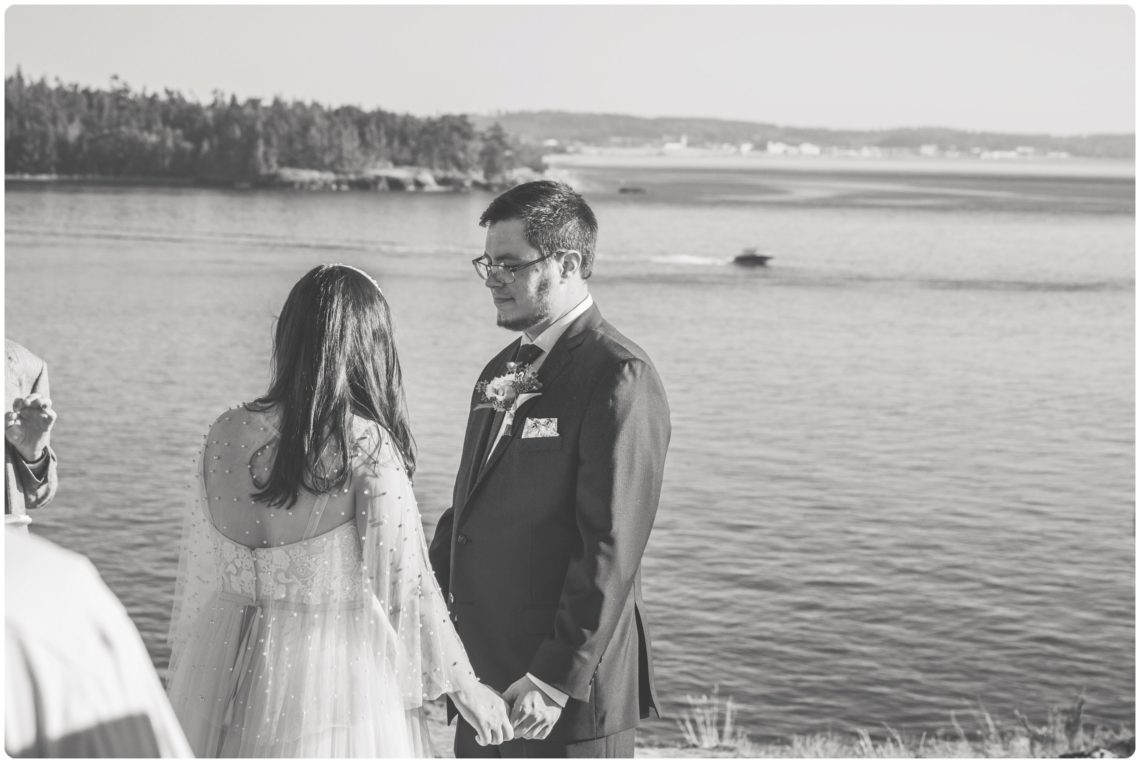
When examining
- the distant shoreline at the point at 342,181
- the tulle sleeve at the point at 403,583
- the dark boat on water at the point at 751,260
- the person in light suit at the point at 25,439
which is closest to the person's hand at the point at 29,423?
the person in light suit at the point at 25,439

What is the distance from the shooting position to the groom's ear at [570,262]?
321 cm

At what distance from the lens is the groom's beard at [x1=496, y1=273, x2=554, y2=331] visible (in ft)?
10.5

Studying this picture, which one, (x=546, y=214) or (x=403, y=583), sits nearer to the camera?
(x=403, y=583)

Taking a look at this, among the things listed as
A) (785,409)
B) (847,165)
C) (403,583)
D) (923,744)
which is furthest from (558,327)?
(847,165)

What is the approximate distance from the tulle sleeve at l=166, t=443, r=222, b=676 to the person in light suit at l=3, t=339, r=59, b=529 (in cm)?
68

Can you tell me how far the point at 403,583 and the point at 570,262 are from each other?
86 centimetres

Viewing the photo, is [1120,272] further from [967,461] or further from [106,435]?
[106,435]

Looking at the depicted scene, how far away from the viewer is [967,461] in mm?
35469

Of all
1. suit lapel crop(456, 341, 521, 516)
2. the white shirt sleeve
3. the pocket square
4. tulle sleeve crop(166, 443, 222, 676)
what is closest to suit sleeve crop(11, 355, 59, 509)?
tulle sleeve crop(166, 443, 222, 676)

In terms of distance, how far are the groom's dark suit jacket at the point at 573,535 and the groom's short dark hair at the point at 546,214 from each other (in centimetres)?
18

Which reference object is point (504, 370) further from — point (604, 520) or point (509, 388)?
point (604, 520)

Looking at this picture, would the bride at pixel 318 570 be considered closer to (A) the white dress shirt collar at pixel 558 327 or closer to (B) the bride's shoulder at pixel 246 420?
(B) the bride's shoulder at pixel 246 420

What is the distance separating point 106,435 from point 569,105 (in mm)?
56621

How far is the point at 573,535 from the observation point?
3.07 m
